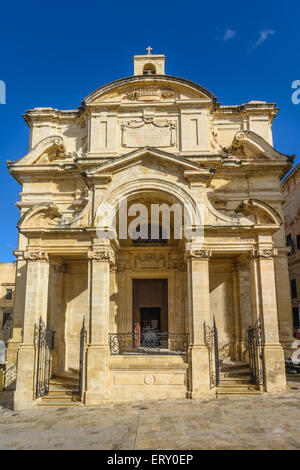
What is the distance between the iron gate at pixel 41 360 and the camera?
39.7 ft

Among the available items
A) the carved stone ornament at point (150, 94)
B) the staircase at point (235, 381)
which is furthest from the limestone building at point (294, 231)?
the staircase at point (235, 381)

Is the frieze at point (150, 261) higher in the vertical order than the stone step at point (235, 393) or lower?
higher

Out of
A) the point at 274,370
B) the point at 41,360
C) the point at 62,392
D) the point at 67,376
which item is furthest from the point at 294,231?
the point at 41,360

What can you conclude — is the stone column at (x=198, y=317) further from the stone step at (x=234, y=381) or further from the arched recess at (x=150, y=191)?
Result: the arched recess at (x=150, y=191)

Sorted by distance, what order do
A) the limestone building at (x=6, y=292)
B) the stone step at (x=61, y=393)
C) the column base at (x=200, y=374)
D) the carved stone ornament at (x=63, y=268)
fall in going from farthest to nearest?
the limestone building at (x=6, y=292)
the carved stone ornament at (x=63, y=268)
the stone step at (x=61, y=393)
the column base at (x=200, y=374)

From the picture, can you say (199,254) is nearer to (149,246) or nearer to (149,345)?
Result: (149,345)

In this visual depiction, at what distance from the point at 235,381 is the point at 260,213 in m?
6.05

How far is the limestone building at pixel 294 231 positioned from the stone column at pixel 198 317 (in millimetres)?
17259

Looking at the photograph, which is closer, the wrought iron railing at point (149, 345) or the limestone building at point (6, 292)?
the wrought iron railing at point (149, 345)

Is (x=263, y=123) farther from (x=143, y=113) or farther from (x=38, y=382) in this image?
(x=38, y=382)

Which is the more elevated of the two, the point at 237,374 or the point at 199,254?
the point at 199,254

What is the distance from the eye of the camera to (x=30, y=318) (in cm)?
1235

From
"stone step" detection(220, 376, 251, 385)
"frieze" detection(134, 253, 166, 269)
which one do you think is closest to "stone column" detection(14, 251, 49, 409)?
"frieze" detection(134, 253, 166, 269)
